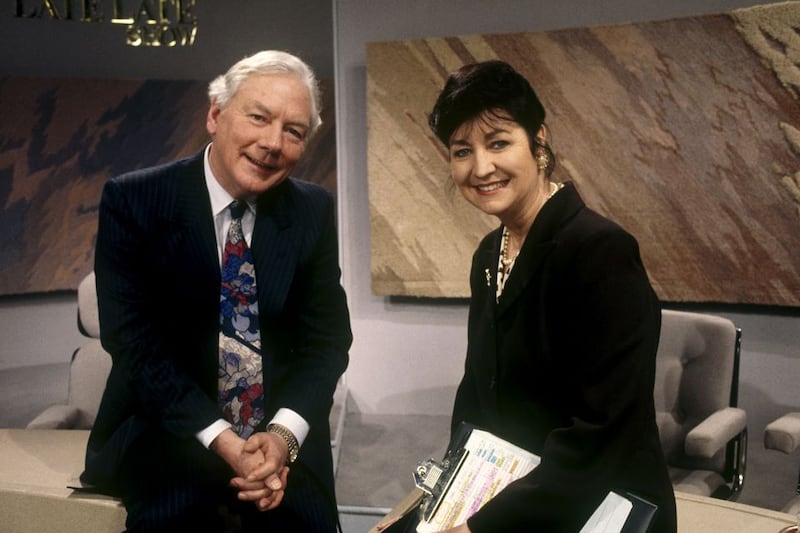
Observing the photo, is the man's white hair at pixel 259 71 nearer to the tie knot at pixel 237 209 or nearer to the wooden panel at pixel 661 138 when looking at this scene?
the tie knot at pixel 237 209

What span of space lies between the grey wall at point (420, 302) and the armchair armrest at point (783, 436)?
1.23 meters

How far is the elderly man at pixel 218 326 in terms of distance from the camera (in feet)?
5.69

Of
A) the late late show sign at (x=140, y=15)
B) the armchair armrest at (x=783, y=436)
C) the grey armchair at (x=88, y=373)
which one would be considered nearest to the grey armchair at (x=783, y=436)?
the armchair armrest at (x=783, y=436)

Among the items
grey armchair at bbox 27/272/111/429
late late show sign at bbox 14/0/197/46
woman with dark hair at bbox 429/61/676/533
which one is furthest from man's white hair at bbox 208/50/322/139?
late late show sign at bbox 14/0/197/46

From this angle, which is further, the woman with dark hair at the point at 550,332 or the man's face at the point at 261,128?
the man's face at the point at 261,128

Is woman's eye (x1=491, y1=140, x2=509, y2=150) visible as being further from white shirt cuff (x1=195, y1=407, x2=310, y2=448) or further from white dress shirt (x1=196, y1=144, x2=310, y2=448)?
white shirt cuff (x1=195, y1=407, x2=310, y2=448)

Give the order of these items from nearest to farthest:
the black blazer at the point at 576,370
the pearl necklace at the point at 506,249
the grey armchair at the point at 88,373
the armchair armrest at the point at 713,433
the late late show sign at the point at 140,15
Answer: the black blazer at the point at 576,370 → the pearl necklace at the point at 506,249 → the armchair armrest at the point at 713,433 → the grey armchair at the point at 88,373 → the late late show sign at the point at 140,15

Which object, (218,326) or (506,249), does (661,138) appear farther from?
(218,326)

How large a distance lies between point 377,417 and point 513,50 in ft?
6.68

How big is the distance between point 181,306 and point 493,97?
0.88 meters

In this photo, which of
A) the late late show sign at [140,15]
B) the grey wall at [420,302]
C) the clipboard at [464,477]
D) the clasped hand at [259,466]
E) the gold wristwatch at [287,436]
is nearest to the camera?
the clipboard at [464,477]

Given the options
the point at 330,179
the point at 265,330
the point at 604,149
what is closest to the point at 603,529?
the point at 265,330

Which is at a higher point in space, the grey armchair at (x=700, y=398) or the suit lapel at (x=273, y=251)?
the suit lapel at (x=273, y=251)

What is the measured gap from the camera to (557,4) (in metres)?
3.59
